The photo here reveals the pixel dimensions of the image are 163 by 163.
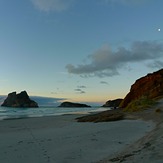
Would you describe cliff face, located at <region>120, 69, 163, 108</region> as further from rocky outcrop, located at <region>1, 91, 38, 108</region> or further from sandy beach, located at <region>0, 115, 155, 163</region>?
rocky outcrop, located at <region>1, 91, 38, 108</region>

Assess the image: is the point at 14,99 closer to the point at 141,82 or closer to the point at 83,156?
the point at 141,82

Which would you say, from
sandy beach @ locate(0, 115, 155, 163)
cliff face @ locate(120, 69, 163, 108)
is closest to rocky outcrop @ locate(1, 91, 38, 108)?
cliff face @ locate(120, 69, 163, 108)

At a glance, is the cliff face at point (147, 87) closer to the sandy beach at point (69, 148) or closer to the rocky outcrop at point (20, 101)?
A: the sandy beach at point (69, 148)

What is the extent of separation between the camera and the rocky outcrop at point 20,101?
554ft

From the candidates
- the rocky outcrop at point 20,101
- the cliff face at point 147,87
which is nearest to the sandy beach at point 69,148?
the cliff face at point 147,87

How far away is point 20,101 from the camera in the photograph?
172 m

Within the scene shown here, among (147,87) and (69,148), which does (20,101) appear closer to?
(147,87)

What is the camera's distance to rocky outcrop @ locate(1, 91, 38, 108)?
169 metres

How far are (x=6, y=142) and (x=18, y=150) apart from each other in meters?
2.28

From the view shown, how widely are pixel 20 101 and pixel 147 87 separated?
140 meters

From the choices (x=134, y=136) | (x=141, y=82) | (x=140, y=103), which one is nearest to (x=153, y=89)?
(x=141, y=82)

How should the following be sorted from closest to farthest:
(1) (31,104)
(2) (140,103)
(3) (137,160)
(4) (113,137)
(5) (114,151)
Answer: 1. (3) (137,160)
2. (5) (114,151)
3. (4) (113,137)
4. (2) (140,103)
5. (1) (31,104)

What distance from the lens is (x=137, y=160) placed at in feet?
24.4

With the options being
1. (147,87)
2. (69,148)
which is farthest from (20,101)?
(69,148)
